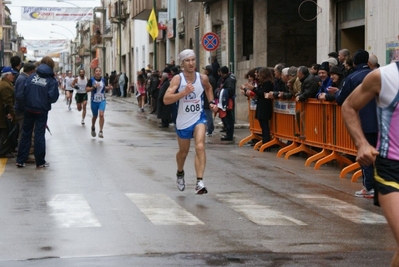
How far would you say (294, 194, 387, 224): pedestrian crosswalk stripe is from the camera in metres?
9.53

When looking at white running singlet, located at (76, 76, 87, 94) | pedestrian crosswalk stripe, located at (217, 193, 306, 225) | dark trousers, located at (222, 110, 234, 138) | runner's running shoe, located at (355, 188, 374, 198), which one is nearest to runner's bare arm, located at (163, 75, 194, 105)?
pedestrian crosswalk stripe, located at (217, 193, 306, 225)

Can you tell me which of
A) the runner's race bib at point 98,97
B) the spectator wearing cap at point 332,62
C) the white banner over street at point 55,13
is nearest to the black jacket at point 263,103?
the spectator wearing cap at point 332,62

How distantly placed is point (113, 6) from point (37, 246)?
221 ft

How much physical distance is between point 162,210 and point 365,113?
283cm

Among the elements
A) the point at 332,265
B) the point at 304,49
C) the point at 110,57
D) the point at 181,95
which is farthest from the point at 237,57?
the point at 110,57

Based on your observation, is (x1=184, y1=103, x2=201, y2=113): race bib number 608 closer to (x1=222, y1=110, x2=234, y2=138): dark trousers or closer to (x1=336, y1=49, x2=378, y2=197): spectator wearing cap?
(x1=336, y1=49, x2=378, y2=197): spectator wearing cap

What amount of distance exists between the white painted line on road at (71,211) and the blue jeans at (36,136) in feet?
11.1

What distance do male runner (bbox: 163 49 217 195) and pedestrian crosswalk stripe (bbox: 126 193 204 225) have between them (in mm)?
655

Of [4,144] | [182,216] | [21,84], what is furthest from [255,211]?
[4,144]

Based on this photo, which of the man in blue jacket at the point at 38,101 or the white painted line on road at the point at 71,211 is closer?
the white painted line on road at the point at 71,211

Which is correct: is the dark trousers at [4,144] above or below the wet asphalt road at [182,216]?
above

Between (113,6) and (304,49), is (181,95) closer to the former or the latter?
(304,49)

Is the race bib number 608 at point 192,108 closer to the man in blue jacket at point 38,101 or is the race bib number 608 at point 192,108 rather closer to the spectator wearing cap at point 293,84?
the man in blue jacket at point 38,101

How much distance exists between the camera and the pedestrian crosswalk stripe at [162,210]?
9094mm
